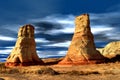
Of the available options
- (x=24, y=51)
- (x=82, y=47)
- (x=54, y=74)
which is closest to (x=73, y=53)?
(x=82, y=47)

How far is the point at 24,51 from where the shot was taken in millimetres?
70188

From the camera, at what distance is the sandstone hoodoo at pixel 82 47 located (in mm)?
60469

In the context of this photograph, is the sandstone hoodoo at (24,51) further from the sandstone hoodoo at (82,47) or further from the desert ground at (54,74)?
the desert ground at (54,74)

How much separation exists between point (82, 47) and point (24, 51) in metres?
14.9

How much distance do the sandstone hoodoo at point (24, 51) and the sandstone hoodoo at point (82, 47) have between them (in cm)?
935

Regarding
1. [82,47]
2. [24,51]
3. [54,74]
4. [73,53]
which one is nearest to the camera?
[54,74]

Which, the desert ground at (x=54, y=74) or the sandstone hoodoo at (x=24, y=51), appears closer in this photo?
the desert ground at (x=54, y=74)

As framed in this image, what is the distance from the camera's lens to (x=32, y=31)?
2901 inches

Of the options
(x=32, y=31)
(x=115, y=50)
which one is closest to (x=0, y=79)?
(x=32, y=31)

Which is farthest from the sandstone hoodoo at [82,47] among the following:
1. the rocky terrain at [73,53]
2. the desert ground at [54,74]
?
the desert ground at [54,74]

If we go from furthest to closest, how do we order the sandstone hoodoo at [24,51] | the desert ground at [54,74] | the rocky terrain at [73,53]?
the sandstone hoodoo at [24,51]
the rocky terrain at [73,53]
the desert ground at [54,74]

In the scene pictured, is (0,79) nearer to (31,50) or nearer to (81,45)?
(81,45)

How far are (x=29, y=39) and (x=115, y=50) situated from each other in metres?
43.0

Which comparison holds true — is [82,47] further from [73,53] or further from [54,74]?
[54,74]
